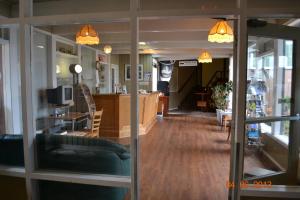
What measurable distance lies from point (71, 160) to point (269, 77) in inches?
87.9

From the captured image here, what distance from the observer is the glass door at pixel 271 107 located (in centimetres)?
227

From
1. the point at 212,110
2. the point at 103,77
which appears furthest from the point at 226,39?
the point at 212,110

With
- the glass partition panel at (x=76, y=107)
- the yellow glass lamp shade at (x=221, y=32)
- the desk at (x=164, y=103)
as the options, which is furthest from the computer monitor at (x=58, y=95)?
the desk at (x=164, y=103)

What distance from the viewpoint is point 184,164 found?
14.7 ft

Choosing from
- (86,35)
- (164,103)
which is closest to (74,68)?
(86,35)

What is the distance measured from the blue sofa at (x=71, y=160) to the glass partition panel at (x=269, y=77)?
1422mm

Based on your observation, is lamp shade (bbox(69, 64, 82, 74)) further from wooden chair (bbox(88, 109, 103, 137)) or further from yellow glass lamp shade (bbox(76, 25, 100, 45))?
yellow glass lamp shade (bbox(76, 25, 100, 45))

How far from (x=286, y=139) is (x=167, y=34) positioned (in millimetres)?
4346

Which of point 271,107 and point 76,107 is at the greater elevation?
point 271,107

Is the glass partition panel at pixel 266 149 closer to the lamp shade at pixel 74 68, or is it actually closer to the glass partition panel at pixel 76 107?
the glass partition panel at pixel 76 107

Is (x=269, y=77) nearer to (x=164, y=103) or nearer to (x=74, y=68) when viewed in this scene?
(x=74, y=68)

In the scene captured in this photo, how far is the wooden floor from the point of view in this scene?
3389 mm

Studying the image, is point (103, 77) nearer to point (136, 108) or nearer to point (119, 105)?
point (119, 105)

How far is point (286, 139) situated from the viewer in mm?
2607
